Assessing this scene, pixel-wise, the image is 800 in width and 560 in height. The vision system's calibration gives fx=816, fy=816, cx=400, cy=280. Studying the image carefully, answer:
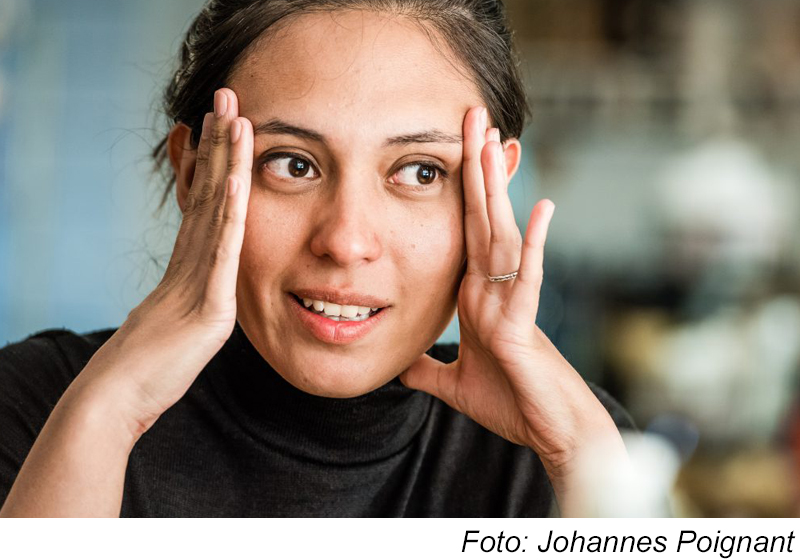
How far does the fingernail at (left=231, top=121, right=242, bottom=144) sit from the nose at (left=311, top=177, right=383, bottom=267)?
12cm

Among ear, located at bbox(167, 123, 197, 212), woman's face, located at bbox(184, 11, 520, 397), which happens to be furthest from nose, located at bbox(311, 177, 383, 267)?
ear, located at bbox(167, 123, 197, 212)

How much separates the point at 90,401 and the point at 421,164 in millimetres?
439

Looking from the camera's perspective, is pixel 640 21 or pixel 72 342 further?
pixel 640 21

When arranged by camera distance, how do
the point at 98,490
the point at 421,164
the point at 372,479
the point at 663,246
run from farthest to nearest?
the point at 663,246
the point at 372,479
the point at 421,164
the point at 98,490

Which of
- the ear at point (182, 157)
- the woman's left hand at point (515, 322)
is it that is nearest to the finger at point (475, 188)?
the woman's left hand at point (515, 322)

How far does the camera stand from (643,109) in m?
2.42

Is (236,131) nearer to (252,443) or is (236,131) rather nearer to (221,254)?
(221,254)

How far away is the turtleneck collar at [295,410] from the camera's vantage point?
1.05m

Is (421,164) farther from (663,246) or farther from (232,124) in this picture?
(663,246)

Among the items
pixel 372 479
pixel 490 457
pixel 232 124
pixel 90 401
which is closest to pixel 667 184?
pixel 490 457

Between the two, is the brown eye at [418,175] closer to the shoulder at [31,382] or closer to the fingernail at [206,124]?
the fingernail at [206,124]

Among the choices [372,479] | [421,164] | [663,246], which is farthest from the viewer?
[663,246]

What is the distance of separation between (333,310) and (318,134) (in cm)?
19

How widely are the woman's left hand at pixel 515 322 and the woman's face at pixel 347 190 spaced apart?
3cm
